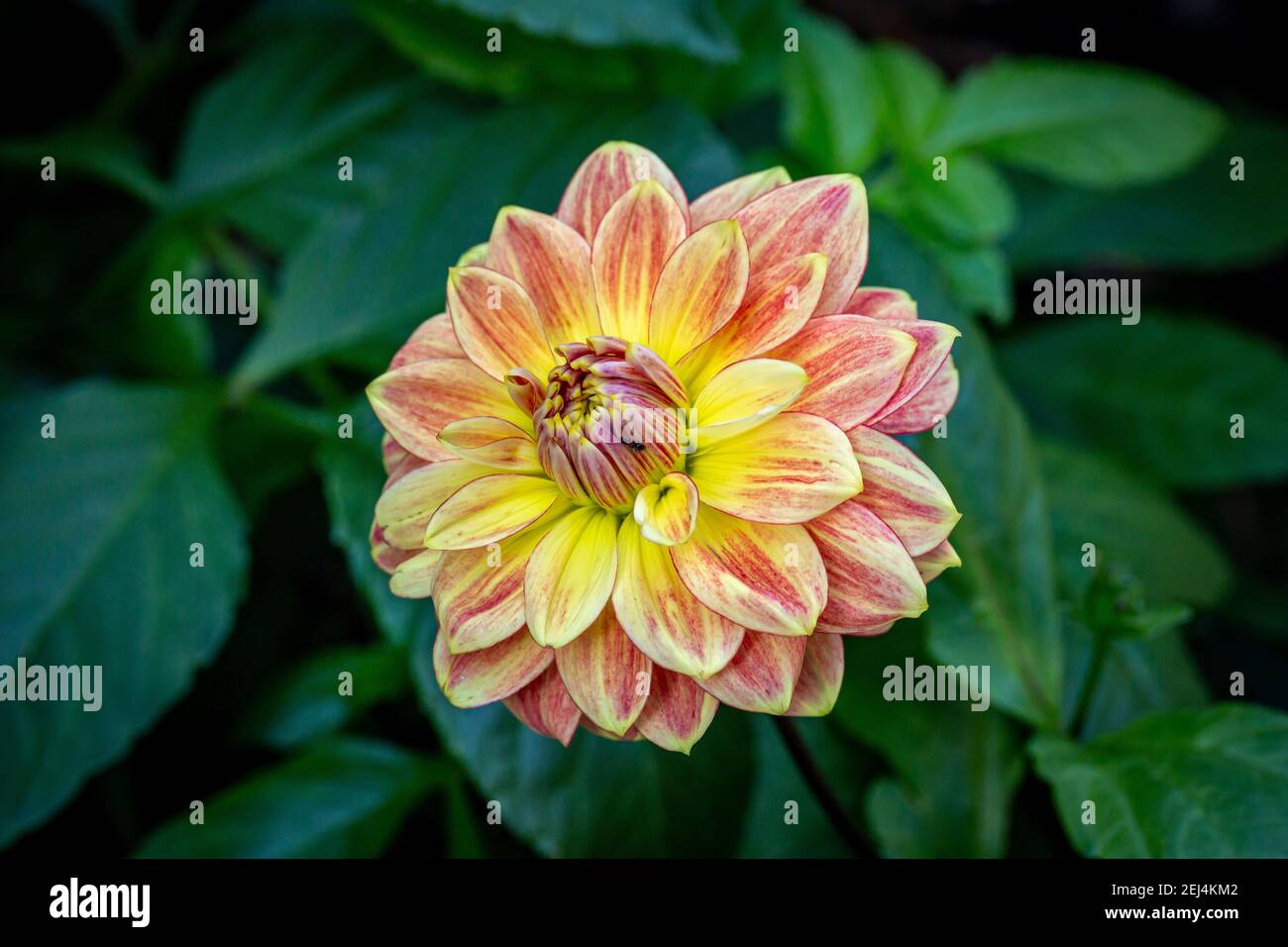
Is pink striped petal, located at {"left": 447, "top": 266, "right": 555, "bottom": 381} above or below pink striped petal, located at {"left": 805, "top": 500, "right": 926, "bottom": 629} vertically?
above

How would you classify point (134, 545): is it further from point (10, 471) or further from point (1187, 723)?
point (1187, 723)

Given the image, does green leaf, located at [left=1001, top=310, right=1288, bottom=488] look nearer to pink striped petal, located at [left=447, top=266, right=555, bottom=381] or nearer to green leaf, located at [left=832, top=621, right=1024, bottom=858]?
green leaf, located at [left=832, top=621, right=1024, bottom=858]

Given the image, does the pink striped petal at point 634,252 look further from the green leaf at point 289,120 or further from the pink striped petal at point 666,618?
the green leaf at point 289,120

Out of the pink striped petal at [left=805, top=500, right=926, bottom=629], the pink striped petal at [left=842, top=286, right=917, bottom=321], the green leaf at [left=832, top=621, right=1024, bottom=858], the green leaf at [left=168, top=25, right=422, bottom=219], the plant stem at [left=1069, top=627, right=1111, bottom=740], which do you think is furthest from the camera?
the green leaf at [left=168, top=25, right=422, bottom=219]

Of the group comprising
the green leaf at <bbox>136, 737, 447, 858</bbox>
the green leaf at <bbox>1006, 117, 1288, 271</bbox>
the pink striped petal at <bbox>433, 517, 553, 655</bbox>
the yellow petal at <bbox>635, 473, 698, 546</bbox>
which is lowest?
the green leaf at <bbox>136, 737, 447, 858</bbox>

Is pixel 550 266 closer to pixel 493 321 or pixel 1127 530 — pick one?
pixel 493 321

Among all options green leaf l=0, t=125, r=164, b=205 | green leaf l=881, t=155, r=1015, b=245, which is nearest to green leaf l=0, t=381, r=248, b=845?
green leaf l=0, t=125, r=164, b=205

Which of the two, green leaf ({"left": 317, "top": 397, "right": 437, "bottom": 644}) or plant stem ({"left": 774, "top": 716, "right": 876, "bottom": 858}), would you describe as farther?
green leaf ({"left": 317, "top": 397, "right": 437, "bottom": 644})
